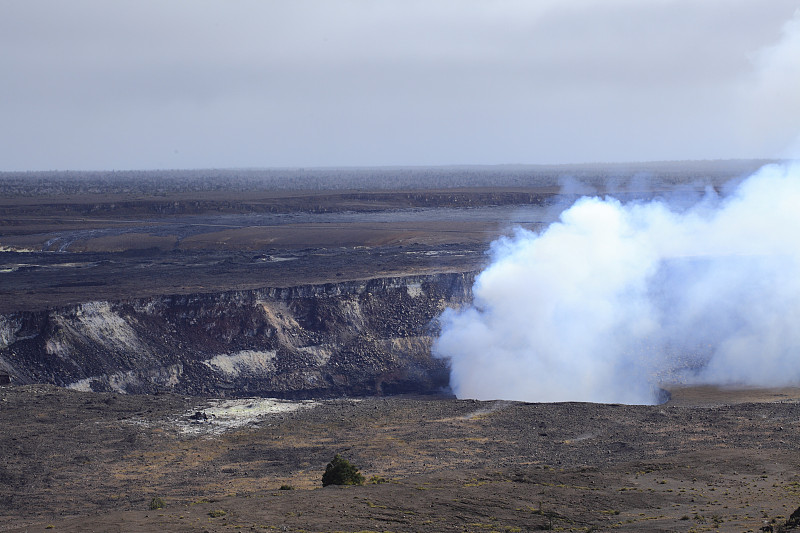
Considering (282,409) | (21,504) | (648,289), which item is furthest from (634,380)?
(21,504)

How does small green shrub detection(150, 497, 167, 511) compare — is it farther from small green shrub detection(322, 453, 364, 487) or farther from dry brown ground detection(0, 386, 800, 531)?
small green shrub detection(322, 453, 364, 487)

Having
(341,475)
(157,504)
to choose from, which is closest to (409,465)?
(341,475)

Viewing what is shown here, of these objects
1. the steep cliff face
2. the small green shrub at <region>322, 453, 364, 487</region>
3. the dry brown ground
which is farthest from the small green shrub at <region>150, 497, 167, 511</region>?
the steep cliff face

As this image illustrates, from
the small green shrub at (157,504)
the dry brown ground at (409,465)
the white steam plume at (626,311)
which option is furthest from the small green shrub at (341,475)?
the white steam plume at (626,311)

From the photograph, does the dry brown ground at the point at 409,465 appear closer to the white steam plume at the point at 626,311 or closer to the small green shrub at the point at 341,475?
the small green shrub at the point at 341,475

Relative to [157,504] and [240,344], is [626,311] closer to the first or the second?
[240,344]
